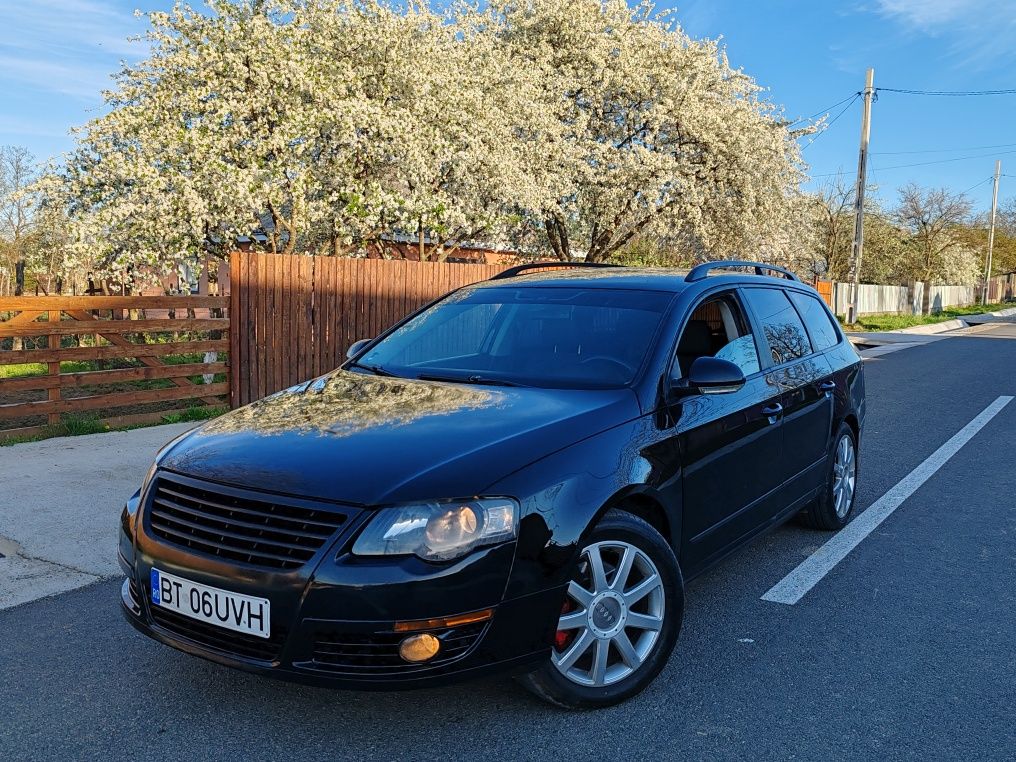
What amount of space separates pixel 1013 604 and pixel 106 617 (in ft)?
14.1

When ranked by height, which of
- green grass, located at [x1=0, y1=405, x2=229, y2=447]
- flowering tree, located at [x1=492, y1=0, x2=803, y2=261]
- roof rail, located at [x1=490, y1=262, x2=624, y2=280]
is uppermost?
flowering tree, located at [x1=492, y1=0, x2=803, y2=261]

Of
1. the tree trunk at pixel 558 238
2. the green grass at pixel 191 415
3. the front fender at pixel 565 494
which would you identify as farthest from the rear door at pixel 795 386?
the tree trunk at pixel 558 238

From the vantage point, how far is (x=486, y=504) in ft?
8.94

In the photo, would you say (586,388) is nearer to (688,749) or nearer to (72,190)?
(688,749)

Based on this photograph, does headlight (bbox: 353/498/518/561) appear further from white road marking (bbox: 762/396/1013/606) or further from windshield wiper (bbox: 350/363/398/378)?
white road marking (bbox: 762/396/1013/606)

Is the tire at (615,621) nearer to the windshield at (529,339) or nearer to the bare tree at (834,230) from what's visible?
the windshield at (529,339)

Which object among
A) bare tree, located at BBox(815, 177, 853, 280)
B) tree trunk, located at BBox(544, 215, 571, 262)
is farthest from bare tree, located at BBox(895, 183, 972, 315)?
tree trunk, located at BBox(544, 215, 571, 262)

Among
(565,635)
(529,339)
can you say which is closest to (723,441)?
(529,339)

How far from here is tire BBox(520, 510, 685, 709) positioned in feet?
9.75

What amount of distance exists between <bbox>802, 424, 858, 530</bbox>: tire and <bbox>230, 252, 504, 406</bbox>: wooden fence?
20.3ft

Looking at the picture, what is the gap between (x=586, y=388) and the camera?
3580 mm

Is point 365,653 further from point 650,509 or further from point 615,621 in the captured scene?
point 650,509

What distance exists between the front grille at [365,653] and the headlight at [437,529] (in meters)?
0.26

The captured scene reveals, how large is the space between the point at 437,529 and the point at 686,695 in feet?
4.12
